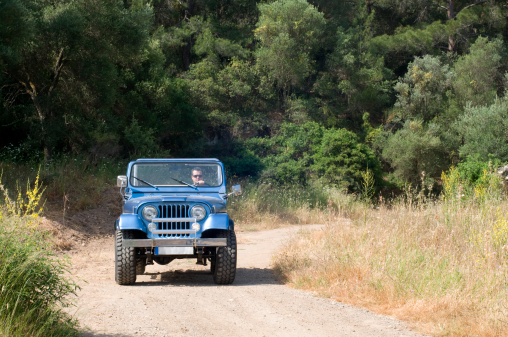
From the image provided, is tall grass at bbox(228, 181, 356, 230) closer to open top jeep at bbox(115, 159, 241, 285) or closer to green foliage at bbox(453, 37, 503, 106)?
open top jeep at bbox(115, 159, 241, 285)

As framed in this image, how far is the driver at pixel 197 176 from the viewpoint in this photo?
9484 millimetres

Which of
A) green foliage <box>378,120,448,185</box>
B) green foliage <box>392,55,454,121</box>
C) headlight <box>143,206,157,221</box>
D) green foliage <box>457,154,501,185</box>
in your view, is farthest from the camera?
green foliage <box>392,55,454,121</box>

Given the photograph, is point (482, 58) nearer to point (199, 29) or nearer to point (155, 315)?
point (199, 29)

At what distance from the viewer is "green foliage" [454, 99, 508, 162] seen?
3075 cm

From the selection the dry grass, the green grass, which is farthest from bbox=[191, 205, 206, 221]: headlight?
the green grass

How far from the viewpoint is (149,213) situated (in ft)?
27.7

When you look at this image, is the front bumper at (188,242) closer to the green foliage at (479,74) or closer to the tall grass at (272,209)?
the tall grass at (272,209)

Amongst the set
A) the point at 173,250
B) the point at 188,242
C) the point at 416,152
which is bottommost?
the point at 416,152

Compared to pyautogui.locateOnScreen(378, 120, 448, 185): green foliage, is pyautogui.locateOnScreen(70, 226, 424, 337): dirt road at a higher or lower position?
higher

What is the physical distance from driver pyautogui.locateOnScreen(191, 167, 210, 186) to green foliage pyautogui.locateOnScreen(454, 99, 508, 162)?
80.5 ft

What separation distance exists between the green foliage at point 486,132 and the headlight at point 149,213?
1018 inches

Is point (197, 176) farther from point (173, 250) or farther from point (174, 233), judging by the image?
A: point (173, 250)

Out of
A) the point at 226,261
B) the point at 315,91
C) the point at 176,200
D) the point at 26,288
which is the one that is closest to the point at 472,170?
the point at 315,91

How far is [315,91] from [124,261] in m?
29.5
